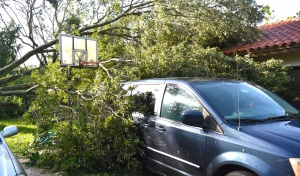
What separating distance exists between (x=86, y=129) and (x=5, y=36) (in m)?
9.96

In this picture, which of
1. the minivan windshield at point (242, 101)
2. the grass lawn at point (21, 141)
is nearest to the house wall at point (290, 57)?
the minivan windshield at point (242, 101)

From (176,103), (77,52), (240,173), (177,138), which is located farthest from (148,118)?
(77,52)

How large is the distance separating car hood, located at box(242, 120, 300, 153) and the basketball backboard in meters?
4.58

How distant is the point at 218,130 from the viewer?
339 centimetres

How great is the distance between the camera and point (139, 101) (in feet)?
16.0

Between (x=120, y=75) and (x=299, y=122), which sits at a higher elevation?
(x=120, y=75)

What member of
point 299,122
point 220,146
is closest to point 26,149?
point 220,146

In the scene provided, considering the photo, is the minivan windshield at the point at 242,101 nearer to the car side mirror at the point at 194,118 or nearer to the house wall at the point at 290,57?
the car side mirror at the point at 194,118

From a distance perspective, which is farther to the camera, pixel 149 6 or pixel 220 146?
pixel 149 6

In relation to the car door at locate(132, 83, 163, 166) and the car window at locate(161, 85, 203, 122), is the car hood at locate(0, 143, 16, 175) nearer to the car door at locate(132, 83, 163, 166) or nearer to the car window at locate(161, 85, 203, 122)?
the car door at locate(132, 83, 163, 166)

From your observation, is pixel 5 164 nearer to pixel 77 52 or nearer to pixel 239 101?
pixel 239 101

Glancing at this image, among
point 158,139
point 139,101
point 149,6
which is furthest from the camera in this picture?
point 149,6

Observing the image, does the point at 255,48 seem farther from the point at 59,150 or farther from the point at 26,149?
the point at 26,149

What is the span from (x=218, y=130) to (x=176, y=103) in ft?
3.07
